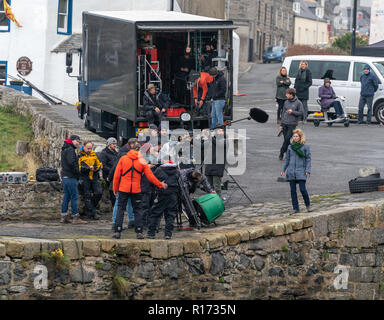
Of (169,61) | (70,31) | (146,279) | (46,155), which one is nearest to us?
(146,279)

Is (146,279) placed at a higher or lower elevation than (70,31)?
lower

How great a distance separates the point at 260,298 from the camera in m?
14.2

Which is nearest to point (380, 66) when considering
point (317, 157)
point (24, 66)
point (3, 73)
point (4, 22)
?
point (317, 157)

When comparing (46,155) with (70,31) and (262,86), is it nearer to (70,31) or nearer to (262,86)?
(70,31)

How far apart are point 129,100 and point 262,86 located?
3165cm

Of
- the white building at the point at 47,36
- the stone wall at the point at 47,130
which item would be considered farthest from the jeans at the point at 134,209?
the white building at the point at 47,36

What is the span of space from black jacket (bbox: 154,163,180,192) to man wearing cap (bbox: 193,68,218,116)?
604 cm

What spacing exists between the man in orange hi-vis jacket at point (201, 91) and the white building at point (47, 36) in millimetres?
22021

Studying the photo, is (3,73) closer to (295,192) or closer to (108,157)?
(108,157)

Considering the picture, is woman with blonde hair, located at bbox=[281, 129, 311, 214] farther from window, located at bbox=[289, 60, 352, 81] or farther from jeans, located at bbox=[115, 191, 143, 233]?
window, located at bbox=[289, 60, 352, 81]

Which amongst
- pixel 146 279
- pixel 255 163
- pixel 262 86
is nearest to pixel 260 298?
pixel 146 279

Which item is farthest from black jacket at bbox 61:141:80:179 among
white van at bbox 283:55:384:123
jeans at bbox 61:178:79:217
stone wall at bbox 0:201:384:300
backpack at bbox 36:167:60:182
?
white van at bbox 283:55:384:123

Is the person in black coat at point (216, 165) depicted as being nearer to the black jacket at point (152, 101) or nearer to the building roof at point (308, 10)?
the black jacket at point (152, 101)

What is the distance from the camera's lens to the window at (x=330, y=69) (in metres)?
28.4
